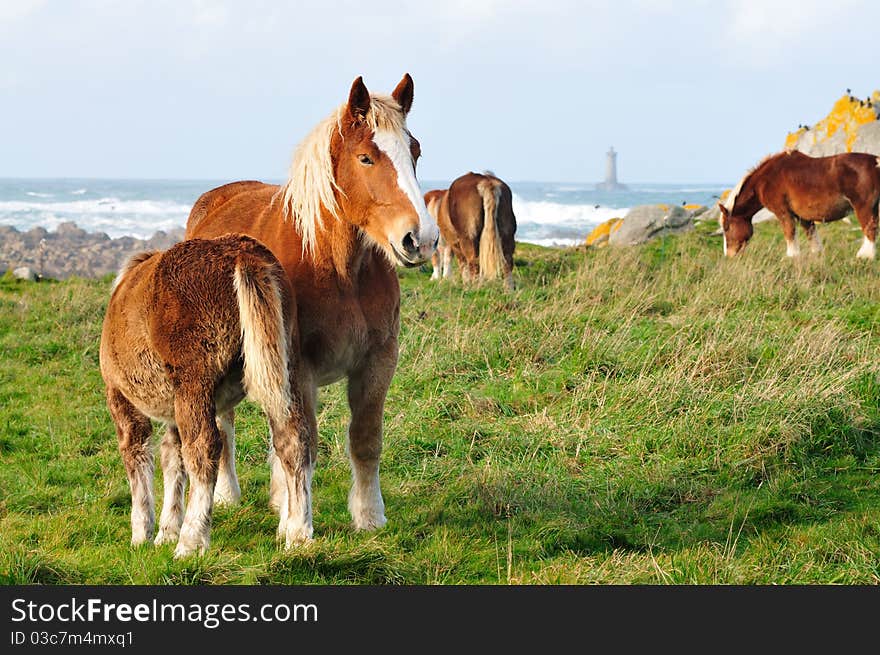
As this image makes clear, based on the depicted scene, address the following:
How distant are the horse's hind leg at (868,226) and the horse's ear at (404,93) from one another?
11.7 metres

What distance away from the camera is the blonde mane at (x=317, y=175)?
14.4ft

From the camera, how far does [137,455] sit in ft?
14.2

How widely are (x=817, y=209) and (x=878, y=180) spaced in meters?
1.04

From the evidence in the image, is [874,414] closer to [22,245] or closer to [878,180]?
[878,180]

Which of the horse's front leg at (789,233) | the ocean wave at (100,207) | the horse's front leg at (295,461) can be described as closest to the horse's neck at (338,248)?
the horse's front leg at (295,461)

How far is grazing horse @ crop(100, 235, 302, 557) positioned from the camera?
371cm

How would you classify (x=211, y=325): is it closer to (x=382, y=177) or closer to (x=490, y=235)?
(x=382, y=177)

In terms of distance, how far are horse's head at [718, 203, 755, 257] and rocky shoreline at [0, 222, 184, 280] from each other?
12.2m

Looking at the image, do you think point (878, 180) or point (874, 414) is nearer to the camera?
point (874, 414)

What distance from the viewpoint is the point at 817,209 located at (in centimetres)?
1509

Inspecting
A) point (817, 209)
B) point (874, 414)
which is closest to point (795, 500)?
point (874, 414)

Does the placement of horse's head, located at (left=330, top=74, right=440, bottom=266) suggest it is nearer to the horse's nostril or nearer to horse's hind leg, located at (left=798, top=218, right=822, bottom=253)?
the horse's nostril

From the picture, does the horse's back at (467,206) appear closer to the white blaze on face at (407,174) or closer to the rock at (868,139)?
the white blaze on face at (407,174)

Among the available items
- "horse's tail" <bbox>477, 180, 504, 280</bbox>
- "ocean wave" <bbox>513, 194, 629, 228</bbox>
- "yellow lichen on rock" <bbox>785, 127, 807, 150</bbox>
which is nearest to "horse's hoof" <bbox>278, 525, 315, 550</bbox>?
"horse's tail" <bbox>477, 180, 504, 280</bbox>
